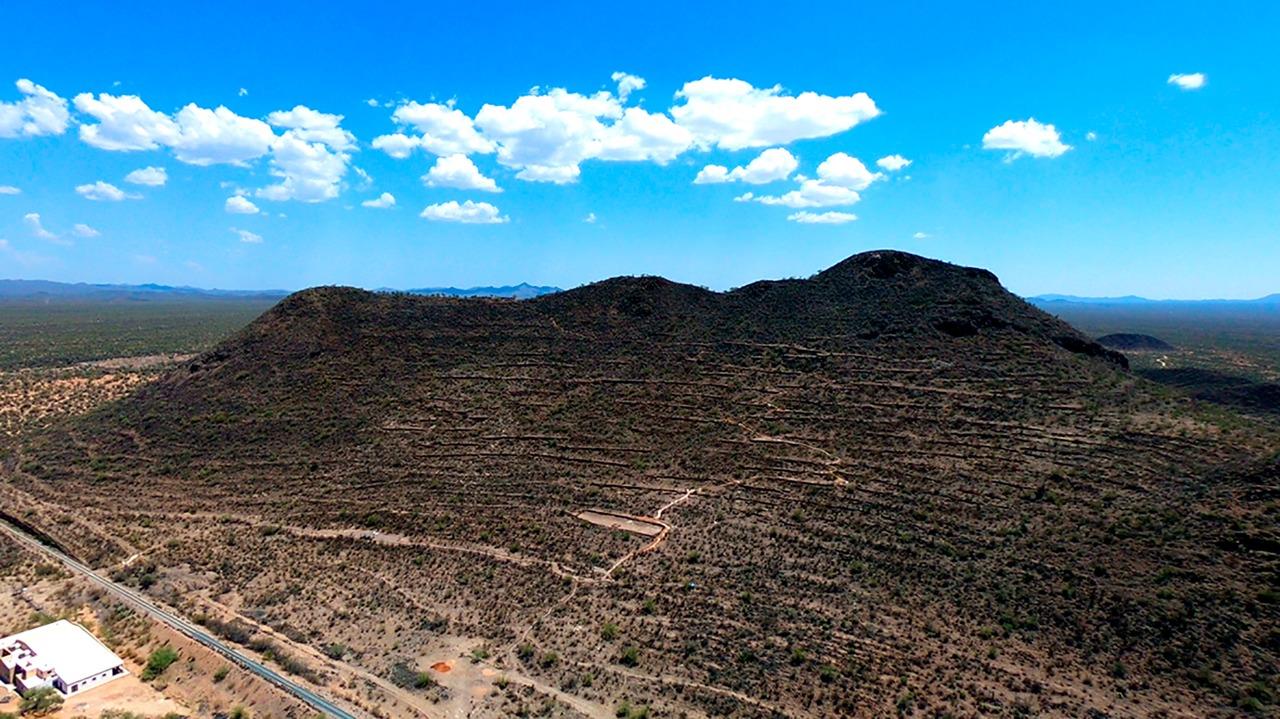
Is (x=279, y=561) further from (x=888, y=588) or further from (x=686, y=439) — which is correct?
(x=888, y=588)

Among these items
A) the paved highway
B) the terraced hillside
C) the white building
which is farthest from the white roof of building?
the terraced hillside

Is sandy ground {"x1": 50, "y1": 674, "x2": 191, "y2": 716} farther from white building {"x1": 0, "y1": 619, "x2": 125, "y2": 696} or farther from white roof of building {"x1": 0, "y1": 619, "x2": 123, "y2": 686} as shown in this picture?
white roof of building {"x1": 0, "y1": 619, "x2": 123, "y2": 686}

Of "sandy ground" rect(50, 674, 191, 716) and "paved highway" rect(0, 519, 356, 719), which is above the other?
"paved highway" rect(0, 519, 356, 719)

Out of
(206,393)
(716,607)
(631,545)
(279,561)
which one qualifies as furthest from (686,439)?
(206,393)

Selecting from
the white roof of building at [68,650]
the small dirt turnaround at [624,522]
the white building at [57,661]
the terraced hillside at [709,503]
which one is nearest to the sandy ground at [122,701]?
the white building at [57,661]

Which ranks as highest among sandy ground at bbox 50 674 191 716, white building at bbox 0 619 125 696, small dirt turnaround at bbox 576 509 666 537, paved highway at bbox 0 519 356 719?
small dirt turnaround at bbox 576 509 666 537

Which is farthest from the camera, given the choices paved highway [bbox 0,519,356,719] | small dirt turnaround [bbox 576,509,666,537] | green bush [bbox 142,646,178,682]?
small dirt turnaround [bbox 576,509,666,537]
